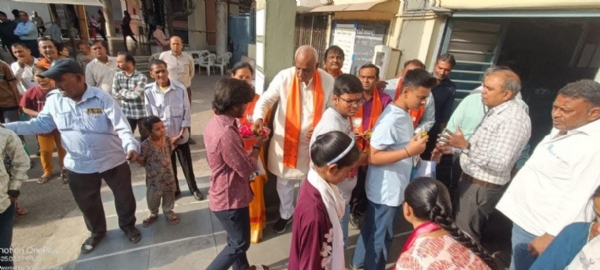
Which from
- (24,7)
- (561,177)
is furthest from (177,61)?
(24,7)

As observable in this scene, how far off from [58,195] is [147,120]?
6.68ft

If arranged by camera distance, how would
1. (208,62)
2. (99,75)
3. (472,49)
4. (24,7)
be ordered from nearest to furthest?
1. (99,75)
2. (472,49)
3. (208,62)
4. (24,7)

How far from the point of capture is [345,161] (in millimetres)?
1518

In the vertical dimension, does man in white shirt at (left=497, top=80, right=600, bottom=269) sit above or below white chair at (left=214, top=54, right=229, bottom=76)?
above

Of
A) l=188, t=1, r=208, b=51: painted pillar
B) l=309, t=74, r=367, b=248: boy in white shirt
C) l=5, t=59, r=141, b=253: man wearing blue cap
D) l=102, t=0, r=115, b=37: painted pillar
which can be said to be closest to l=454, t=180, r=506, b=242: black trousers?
l=309, t=74, r=367, b=248: boy in white shirt

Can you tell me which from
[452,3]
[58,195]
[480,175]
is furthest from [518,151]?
[58,195]

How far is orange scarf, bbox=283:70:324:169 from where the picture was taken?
264 cm

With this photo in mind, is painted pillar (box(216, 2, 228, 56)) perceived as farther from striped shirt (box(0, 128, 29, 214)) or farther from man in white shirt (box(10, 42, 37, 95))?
striped shirt (box(0, 128, 29, 214))

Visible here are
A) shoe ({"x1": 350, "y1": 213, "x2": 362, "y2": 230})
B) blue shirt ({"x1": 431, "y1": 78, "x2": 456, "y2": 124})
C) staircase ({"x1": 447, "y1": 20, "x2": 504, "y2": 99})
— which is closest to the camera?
shoe ({"x1": 350, "y1": 213, "x2": 362, "y2": 230})

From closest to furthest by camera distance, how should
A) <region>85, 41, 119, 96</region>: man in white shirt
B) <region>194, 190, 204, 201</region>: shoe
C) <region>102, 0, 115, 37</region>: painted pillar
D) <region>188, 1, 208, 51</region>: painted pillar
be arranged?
<region>194, 190, 204, 201</region>: shoe
<region>85, 41, 119, 96</region>: man in white shirt
<region>102, 0, 115, 37</region>: painted pillar
<region>188, 1, 208, 51</region>: painted pillar

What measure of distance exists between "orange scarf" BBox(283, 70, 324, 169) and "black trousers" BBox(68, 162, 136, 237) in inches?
64.1

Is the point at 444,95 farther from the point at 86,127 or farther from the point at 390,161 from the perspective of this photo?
the point at 86,127

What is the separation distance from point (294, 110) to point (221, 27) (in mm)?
11562

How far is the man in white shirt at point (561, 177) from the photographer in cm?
159
